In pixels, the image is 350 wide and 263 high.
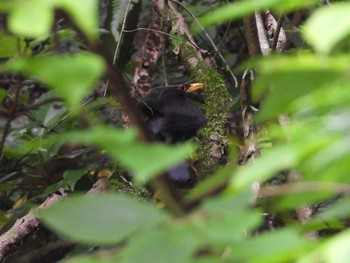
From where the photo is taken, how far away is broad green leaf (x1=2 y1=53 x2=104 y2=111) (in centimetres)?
44

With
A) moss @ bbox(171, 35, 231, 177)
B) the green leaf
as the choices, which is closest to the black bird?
moss @ bbox(171, 35, 231, 177)

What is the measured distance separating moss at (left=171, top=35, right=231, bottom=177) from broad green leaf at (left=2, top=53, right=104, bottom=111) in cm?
128

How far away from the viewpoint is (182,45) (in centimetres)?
188

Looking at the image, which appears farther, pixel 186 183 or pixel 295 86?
pixel 186 183

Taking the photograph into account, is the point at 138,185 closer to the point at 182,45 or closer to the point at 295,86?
the point at 182,45

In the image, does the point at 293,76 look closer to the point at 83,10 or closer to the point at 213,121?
the point at 83,10

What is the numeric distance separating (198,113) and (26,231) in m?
0.86

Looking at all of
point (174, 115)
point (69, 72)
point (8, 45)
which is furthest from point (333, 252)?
point (174, 115)

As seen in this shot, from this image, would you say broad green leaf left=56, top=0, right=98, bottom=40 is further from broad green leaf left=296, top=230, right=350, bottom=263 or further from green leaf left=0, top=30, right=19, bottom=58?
green leaf left=0, top=30, right=19, bottom=58

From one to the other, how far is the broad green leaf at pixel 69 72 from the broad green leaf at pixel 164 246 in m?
0.10

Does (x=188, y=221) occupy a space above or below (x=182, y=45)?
above

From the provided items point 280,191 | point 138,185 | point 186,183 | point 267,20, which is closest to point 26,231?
point 138,185

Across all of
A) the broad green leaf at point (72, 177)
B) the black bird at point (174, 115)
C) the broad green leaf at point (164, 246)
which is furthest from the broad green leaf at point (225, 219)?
the black bird at point (174, 115)

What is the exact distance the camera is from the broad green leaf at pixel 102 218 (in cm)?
47
